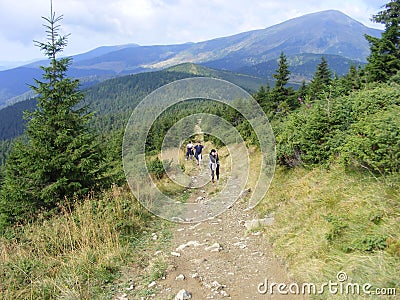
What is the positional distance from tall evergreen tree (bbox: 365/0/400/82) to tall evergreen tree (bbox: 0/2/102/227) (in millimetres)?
14829

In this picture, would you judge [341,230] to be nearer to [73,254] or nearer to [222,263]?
[222,263]

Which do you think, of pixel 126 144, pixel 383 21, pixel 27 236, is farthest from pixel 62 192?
pixel 383 21

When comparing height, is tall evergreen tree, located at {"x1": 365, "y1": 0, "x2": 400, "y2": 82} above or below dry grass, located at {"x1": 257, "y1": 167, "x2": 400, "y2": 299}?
above

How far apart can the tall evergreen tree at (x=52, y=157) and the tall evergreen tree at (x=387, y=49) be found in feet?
48.7

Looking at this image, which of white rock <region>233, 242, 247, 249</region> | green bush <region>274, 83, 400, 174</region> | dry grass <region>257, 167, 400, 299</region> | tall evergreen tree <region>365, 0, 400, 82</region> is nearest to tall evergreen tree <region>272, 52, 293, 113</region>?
tall evergreen tree <region>365, 0, 400, 82</region>

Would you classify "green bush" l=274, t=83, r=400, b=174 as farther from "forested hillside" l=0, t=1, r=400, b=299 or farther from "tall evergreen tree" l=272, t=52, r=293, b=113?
"tall evergreen tree" l=272, t=52, r=293, b=113

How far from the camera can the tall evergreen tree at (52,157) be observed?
8.45m

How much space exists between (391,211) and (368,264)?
98 cm

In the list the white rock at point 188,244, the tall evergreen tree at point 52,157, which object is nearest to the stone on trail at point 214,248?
the white rock at point 188,244

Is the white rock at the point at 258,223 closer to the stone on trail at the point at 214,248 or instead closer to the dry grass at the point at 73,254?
the stone on trail at the point at 214,248

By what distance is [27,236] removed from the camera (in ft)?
19.3

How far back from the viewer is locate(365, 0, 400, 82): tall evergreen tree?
52.5ft

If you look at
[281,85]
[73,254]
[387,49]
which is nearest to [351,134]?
[73,254]

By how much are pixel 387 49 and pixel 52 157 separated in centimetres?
1844
